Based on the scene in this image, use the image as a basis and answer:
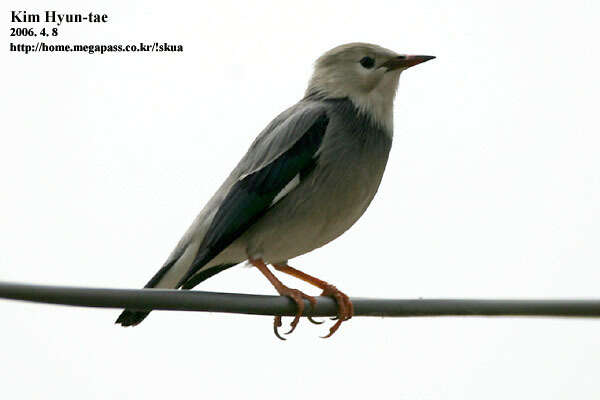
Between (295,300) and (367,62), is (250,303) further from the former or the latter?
(367,62)

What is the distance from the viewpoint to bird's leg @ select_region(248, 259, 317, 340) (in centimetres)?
476

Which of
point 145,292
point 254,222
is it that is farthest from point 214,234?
point 145,292

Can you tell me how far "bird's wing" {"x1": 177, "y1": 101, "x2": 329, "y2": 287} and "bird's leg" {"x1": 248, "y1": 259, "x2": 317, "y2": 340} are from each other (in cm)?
31

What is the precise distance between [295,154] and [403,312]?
6.32ft

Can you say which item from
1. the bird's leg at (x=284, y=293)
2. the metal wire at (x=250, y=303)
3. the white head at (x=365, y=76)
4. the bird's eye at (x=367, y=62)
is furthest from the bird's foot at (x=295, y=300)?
the bird's eye at (x=367, y=62)

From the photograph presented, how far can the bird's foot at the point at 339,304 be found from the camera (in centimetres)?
494

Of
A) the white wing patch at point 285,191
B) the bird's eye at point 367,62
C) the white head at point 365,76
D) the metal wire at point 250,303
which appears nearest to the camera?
the metal wire at point 250,303

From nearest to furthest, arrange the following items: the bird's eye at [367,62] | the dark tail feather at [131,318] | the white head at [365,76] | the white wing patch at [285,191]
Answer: the dark tail feather at [131,318] → the white wing patch at [285,191] → the white head at [365,76] → the bird's eye at [367,62]

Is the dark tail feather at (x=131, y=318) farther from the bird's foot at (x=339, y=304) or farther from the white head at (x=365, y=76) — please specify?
the white head at (x=365, y=76)

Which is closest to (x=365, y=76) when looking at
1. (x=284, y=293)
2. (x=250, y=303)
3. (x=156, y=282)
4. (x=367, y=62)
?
(x=367, y=62)

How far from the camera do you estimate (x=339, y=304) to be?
5.05 meters

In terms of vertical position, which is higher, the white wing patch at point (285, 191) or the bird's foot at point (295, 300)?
the white wing patch at point (285, 191)

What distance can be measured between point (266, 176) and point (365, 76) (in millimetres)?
1057

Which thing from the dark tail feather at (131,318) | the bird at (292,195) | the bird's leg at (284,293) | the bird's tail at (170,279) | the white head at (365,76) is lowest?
the dark tail feather at (131,318)
